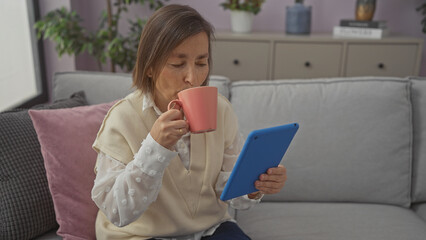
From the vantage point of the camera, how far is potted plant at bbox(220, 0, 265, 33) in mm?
2859

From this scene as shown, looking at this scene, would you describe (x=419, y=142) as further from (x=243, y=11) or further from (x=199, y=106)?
(x=243, y=11)

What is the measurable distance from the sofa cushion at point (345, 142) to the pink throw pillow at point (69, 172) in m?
0.62

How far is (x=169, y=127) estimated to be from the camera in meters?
0.86

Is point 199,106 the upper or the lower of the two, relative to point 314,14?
lower

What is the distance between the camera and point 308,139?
155cm

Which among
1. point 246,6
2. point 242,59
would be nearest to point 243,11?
point 246,6

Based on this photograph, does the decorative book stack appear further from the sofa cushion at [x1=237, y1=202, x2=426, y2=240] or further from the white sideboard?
the sofa cushion at [x1=237, y1=202, x2=426, y2=240]

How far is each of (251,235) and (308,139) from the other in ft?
1.42

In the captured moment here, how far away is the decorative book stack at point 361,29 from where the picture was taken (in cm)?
282

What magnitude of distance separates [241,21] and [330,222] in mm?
1831

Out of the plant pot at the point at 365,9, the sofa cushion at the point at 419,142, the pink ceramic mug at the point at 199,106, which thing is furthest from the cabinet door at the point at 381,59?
the pink ceramic mug at the point at 199,106

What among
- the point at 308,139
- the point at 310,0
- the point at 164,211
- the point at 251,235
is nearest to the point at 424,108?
the point at 308,139

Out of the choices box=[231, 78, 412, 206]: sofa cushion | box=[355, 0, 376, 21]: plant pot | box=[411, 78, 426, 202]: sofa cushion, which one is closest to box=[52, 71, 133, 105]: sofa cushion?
box=[231, 78, 412, 206]: sofa cushion

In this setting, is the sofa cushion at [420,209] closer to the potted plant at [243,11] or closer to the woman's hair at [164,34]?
the woman's hair at [164,34]
